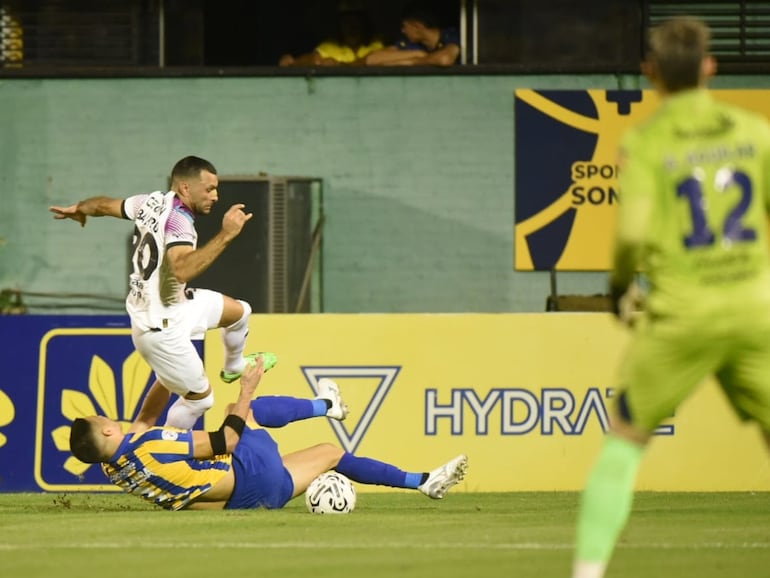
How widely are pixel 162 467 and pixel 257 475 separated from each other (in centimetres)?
62

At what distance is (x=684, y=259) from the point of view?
240 inches

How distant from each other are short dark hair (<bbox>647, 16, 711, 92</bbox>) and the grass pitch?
2.09m

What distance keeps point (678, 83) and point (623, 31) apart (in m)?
11.8

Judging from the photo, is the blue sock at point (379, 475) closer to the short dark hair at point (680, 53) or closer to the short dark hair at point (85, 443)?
the short dark hair at point (85, 443)

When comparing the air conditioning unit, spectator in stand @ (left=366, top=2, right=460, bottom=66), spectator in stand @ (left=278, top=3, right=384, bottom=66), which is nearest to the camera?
the air conditioning unit

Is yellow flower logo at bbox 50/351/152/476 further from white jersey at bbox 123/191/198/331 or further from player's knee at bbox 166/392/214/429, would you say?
white jersey at bbox 123/191/198/331

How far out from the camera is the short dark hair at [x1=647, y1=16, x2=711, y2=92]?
6.14m

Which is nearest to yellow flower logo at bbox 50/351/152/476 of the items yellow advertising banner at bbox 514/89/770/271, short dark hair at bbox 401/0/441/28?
yellow advertising banner at bbox 514/89/770/271

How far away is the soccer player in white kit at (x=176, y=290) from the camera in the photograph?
1095 centimetres

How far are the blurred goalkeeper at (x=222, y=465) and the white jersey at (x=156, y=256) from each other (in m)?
0.71

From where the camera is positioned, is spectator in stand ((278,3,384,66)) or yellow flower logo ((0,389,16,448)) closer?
yellow flower logo ((0,389,16,448))

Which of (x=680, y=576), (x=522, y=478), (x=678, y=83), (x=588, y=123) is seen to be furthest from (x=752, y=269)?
(x=588, y=123)

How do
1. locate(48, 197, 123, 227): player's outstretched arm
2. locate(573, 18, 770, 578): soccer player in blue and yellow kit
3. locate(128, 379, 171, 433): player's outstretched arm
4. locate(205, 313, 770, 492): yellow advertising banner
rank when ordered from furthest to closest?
1. locate(205, 313, 770, 492): yellow advertising banner
2. locate(128, 379, 171, 433): player's outstretched arm
3. locate(48, 197, 123, 227): player's outstretched arm
4. locate(573, 18, 770, 578): soccer player in blue and yellow kit

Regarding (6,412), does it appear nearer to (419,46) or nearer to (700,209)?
(419,46)
